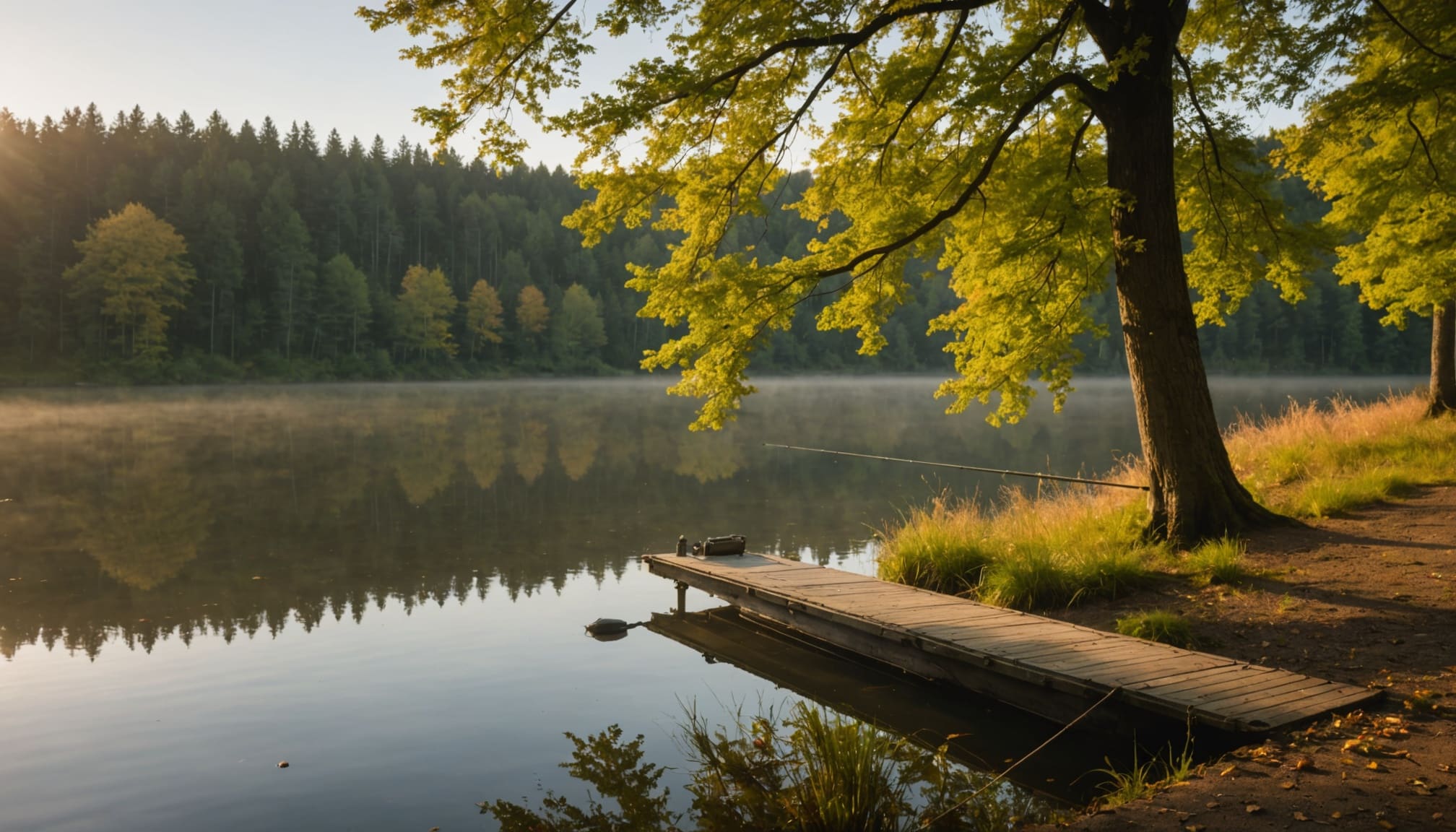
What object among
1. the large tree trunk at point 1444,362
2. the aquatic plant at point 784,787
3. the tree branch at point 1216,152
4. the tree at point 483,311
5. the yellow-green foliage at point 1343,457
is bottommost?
the aquatic plant at point 784,787

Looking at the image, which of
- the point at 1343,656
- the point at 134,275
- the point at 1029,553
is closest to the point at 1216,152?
the point at 1029,553

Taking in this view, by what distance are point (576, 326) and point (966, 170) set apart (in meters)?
79.9

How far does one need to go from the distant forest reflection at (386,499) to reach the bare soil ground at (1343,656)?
21.4 ft

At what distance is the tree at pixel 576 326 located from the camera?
87938 mm

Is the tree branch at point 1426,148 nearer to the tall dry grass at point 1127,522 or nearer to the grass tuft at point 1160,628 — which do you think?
the tall dry grass at point 1127,522

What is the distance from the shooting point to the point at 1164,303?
10469 mm

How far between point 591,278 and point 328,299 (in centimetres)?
3113

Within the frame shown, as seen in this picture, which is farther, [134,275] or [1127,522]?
[134,275]

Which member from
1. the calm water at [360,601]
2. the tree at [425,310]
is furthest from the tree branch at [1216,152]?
the tree at [425,310]

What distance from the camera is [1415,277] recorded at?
1506 centimetres

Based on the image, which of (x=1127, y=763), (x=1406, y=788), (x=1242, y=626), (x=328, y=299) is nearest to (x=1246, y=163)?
(x=1242, y=626)

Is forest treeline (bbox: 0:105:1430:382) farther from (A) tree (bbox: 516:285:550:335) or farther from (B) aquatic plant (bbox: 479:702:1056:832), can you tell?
(B) aquatic plant (bbox: 479:702:1056:832)

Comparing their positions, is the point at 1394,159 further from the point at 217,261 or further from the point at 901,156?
the point at 217,261

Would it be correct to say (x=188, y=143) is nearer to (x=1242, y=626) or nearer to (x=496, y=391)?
(x=496, y=391)
